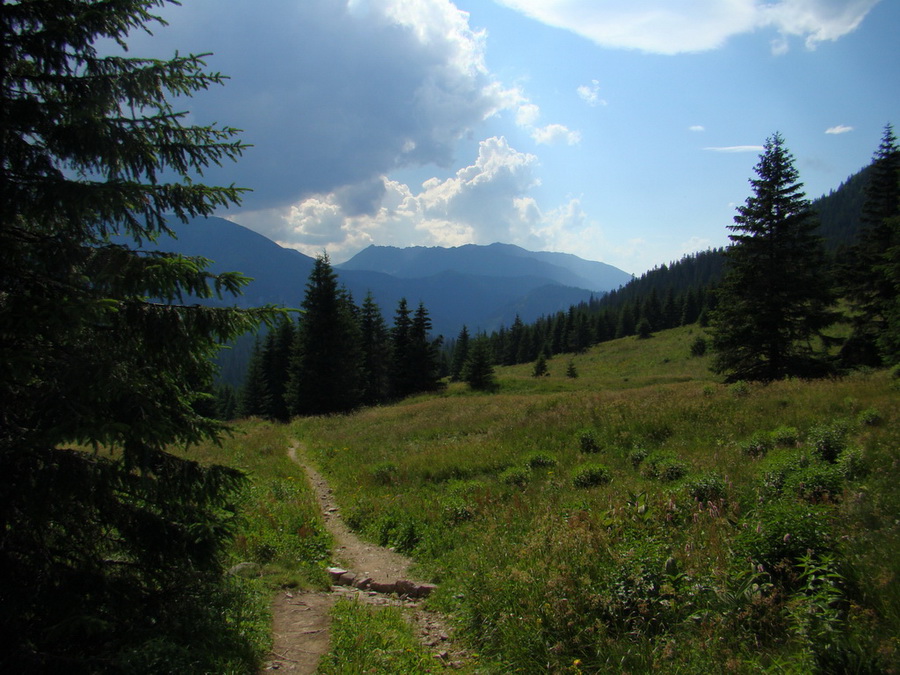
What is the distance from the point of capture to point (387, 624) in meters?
5.56

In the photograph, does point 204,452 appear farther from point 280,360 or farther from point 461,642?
point 280,360

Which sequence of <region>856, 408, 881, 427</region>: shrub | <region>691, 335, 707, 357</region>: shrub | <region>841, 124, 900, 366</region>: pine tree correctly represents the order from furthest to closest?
<region>691, 335, 707, 357</region>: shrub < <region>841, 124, 900, 366</region>: pine tree < <region>856, 408, 881, 427</region>: shrub

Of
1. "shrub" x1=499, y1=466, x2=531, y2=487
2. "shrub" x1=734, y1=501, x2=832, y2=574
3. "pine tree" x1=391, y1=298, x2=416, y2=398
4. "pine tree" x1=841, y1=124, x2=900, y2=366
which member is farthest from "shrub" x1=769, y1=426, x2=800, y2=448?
"pine tree" x1=391, y1=298, x2=416, y2=398

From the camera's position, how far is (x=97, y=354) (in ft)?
12.7

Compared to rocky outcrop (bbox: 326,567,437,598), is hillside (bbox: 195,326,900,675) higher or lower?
higher

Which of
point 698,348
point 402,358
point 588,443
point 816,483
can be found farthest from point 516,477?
point 698,348

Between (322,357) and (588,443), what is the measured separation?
24.7m

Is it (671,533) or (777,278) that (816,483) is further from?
(777,278)

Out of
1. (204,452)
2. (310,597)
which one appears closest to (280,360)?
(204,452)

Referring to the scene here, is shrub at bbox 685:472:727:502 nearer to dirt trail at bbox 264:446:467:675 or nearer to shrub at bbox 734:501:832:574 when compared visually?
shrub at bbox 734:501:832:574

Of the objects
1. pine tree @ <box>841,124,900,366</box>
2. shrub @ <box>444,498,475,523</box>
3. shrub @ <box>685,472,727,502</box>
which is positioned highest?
pine tree @ <box>841,124,900,366</box>

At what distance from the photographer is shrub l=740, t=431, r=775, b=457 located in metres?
8.26

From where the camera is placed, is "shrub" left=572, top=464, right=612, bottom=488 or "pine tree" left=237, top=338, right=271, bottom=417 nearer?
"shrub" left=572, top=464, right=612, bottom=488

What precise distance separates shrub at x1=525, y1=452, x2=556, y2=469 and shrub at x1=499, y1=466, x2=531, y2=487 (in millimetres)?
412
